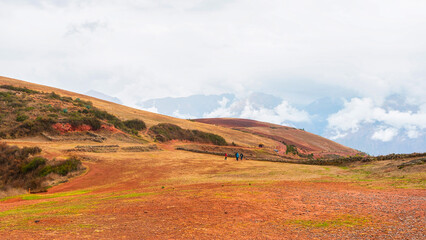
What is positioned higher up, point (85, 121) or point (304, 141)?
point (304, 141)

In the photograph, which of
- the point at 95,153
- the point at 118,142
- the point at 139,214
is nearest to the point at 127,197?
the point at 139,214

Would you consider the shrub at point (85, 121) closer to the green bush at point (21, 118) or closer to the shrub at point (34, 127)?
the shrub at point (34, 127)

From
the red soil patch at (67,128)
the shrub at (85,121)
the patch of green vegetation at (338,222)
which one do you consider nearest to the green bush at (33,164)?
the red soil patch at (67,128)

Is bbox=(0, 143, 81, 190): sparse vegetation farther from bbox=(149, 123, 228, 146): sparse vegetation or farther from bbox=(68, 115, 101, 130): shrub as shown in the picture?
bbox=(149, 123, 228, 146): sparse vegetation

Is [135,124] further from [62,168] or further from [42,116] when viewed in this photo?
[62,168]

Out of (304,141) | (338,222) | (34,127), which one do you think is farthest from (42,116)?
(304,141)

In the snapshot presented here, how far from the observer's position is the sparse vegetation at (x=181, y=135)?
2424 inches

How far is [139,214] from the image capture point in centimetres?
1279

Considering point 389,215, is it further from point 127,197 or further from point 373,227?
point 127,197

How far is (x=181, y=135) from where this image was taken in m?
66.0

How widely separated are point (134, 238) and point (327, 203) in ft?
30.9

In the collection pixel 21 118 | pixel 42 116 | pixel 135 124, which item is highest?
pixel 135 124

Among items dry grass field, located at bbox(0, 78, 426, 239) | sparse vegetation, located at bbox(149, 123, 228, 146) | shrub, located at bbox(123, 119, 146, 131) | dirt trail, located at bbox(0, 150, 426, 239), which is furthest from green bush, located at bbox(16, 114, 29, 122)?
dirt trail, located at bbox(0, 150, 426, 239)

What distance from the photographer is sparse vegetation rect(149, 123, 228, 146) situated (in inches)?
2424
